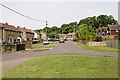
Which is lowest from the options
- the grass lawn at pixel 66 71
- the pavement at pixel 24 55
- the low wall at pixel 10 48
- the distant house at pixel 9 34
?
the pavement at pixel 24 55

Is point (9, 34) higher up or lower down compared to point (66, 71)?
higher up

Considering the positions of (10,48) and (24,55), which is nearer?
(24,55)

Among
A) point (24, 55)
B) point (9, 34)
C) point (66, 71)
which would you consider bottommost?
point (24, 55)

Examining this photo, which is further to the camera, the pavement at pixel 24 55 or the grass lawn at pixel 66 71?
the pavement at pixel 24 55

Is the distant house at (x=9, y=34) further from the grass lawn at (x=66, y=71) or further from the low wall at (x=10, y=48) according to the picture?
the grass lawn at (x=66, y=71)

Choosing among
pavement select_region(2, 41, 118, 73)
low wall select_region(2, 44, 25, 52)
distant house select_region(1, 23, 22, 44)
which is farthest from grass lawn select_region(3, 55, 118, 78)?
distant house select_region(1, 23, 22, 44)

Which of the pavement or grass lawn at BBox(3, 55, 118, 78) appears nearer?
grass lawn at BBox(3, 55, 118, 78)

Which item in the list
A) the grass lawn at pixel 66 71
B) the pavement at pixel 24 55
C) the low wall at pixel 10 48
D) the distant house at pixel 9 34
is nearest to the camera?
the grass lawn at pixel 66 71

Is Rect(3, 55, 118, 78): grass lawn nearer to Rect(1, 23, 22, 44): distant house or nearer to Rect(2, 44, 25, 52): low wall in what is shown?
Rect(2, 44, 25, 52): low wall

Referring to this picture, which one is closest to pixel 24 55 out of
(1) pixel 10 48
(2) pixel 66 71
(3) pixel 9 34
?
(1) pixel 10 48

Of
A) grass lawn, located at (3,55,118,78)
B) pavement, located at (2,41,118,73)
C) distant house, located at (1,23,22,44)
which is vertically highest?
distant house, located at (1,23,22,44)

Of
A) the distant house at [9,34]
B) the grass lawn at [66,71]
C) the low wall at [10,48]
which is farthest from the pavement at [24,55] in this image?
the distant house at [9,34]

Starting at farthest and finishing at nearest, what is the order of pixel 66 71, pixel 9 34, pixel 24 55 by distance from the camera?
pixel 9 34, pixel 24 55, pixel 66 71

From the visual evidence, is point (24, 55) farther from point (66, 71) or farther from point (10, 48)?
point (66, 71)
